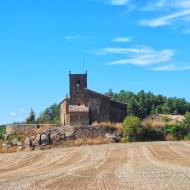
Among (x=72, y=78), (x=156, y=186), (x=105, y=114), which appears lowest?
(x=156, y=186)

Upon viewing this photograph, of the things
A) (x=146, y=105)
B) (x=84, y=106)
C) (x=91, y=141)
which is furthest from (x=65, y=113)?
(x=146, y=105)

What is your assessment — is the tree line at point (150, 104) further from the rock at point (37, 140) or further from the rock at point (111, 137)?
the rock at point (37, 140)

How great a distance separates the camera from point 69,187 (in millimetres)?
24125

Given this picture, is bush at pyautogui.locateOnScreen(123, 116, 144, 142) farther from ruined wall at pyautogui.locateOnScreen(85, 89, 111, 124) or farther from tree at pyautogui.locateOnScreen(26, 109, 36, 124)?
tree at pyautogui.locateOnScreen(26, 109, 36, 124)

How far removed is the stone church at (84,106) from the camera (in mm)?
84875

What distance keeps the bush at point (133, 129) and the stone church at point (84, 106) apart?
30.2 feet

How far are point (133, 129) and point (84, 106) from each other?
1179 cm

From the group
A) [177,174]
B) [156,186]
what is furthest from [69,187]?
[177,174]

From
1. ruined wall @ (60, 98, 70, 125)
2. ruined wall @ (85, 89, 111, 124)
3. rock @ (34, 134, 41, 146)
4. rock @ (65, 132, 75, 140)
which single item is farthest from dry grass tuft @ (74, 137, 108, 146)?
ruined wall @ (85, 89, 111, 124)

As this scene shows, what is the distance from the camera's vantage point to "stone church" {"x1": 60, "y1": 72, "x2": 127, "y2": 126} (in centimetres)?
8488

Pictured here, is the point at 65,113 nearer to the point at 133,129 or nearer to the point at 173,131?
the point at 133,129

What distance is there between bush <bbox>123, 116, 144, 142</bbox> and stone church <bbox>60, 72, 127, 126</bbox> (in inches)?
363

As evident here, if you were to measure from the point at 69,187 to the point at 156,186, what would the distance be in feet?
12.1

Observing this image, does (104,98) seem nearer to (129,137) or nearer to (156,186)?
(129,137)
